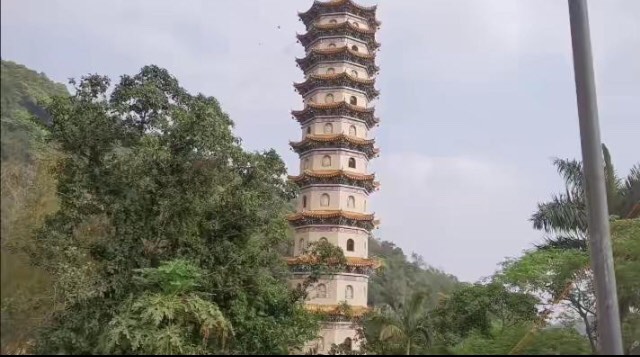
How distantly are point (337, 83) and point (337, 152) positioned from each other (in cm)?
336

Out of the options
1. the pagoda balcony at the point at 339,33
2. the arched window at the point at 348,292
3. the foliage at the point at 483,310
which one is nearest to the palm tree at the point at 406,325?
the foliage at the point at 483,310

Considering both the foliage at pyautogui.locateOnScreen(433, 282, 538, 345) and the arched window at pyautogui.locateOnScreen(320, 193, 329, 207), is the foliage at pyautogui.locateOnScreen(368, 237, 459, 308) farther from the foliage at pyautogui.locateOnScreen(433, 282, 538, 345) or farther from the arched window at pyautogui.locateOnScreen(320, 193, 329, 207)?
the foliage at pyautogui.locateOnScreen(433, 282, 538, 345)

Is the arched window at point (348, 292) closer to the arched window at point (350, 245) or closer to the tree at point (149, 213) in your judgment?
the arched window at point (350, 245)

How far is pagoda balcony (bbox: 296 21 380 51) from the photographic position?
2780cm

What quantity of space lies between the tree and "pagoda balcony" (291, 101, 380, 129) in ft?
36.6

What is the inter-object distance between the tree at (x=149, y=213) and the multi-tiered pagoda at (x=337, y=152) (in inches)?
332

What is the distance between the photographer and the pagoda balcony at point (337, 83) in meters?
26.9

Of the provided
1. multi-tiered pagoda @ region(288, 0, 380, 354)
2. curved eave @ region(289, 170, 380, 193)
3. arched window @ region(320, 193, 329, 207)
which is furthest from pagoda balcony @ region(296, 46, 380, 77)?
arched window @ region(320, 193, 329, 207)

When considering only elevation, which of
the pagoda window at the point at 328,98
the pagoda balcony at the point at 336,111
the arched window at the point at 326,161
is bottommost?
the arched window at the point at 326,161

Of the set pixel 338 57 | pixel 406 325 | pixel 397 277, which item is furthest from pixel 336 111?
pixel 397 277

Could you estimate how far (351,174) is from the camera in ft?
84.1

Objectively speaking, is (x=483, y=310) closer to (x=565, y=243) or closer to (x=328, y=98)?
(x=565, y=243)

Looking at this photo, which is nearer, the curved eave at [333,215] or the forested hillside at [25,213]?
the forested hillside at [25,213]

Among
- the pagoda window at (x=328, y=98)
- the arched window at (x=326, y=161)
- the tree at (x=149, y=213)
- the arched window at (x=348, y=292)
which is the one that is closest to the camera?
the tree at (x=149, y=213)
